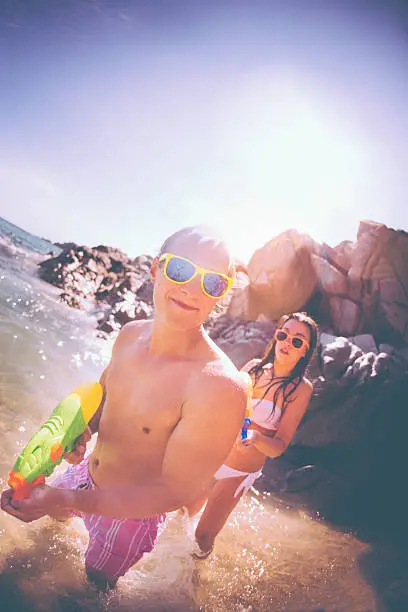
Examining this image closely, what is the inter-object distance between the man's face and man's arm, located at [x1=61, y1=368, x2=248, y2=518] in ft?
1.21

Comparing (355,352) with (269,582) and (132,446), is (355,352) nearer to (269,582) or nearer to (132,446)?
(269,582)

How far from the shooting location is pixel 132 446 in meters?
2.12

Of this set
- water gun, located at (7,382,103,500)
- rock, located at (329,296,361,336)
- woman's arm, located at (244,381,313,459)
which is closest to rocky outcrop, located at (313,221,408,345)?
rock, located at (329,296,361,336)

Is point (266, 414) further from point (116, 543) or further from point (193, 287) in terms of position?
point (193, 287)

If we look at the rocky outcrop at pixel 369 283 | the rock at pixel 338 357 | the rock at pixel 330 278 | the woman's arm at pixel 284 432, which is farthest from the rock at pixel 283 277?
the woman's arm at pixel 284 432

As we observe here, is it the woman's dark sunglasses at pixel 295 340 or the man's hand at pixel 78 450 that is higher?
the woman's dark sunglasses at pixel 295 340

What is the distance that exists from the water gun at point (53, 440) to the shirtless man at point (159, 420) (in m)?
0.07

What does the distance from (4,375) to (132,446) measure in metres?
4.60

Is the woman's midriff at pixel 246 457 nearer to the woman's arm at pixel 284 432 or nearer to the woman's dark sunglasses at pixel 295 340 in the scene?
the woman's arm at pixel 284 432

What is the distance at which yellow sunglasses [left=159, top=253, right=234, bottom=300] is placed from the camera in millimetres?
1893

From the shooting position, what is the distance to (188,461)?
1684mm

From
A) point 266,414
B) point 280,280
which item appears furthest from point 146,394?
point 280,280

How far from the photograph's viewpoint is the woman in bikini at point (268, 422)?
3.37 metres

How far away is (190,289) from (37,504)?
1.18m
